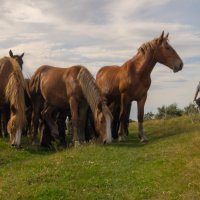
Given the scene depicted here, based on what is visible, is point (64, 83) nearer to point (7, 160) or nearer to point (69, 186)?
point (7, 160)

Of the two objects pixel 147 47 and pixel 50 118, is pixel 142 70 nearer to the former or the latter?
pixel 147 47

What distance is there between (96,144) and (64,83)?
2.77 metres

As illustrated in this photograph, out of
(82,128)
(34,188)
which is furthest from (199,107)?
(34,188)

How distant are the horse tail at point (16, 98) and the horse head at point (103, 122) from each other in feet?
7.43

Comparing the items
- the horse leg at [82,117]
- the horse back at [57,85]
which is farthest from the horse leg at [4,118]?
the horse leg at [82,117]

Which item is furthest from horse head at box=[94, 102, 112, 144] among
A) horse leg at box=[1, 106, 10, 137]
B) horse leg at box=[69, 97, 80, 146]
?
horse leg at box=[1, 106, 10, 137]

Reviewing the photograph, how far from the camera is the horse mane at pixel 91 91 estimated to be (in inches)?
581

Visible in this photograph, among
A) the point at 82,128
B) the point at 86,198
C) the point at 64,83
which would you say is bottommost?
the point at 86,198

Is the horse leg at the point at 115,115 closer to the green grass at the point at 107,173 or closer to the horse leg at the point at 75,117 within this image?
the horse leg at the point at 75,117

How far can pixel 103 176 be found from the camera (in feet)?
32.4

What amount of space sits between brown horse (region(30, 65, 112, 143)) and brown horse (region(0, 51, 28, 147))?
3.48 ft

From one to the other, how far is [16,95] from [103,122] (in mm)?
2910

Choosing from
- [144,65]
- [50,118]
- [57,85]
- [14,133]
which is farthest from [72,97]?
[144,65]

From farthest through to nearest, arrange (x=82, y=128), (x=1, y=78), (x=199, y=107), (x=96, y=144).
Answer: (x=199, y=107)
(x=1, y=78)
(x=82, y=128)
(x=96, y=144)
